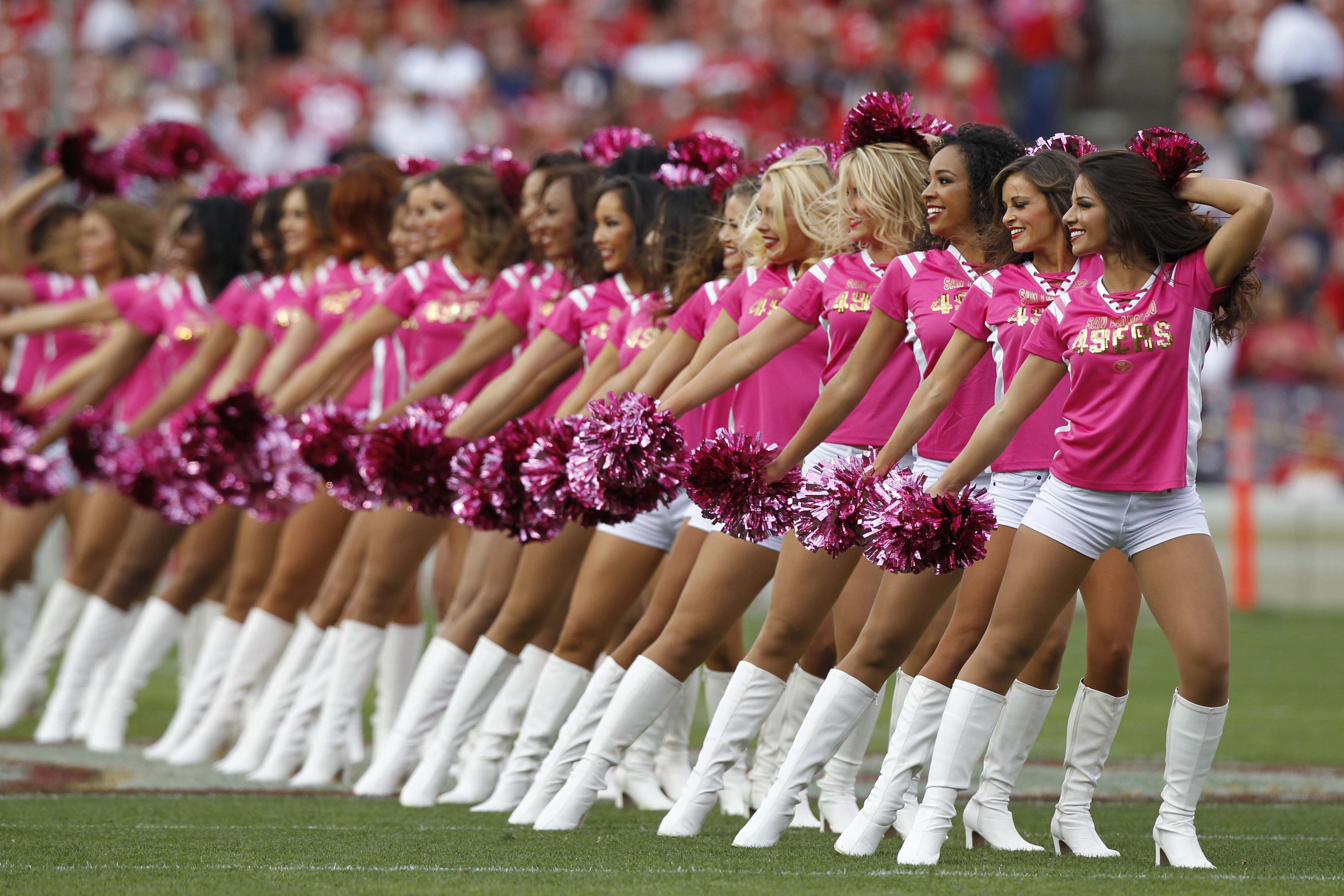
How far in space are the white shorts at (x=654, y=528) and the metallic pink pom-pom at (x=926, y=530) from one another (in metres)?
1.12

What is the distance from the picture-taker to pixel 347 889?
14.1 ft

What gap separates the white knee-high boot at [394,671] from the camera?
735cm

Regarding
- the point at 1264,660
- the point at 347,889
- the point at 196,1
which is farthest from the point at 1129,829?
the point at 196,1

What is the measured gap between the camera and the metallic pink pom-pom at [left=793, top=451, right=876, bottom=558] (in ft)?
15.5

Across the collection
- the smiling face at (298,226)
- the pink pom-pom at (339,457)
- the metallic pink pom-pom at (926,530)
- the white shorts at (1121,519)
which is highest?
the white shorts at (1121,519)

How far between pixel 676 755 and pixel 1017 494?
2.01 metres

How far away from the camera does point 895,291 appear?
498cm

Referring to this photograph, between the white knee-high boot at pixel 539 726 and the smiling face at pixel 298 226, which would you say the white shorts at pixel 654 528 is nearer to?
the white knee-high boot at pixel 539 726

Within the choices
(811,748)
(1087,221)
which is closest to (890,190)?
(1087,221)

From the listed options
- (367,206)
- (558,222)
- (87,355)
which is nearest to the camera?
(558,222)

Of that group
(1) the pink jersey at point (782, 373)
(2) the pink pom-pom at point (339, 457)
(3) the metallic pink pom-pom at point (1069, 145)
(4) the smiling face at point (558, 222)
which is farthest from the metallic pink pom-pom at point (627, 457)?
(2) the pink pom-pom at point (339, 457)

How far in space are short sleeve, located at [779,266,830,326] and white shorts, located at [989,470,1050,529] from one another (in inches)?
27.2

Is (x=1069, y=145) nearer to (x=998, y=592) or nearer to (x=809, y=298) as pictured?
(x=809, y=298)

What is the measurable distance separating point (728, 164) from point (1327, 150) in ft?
36.8
